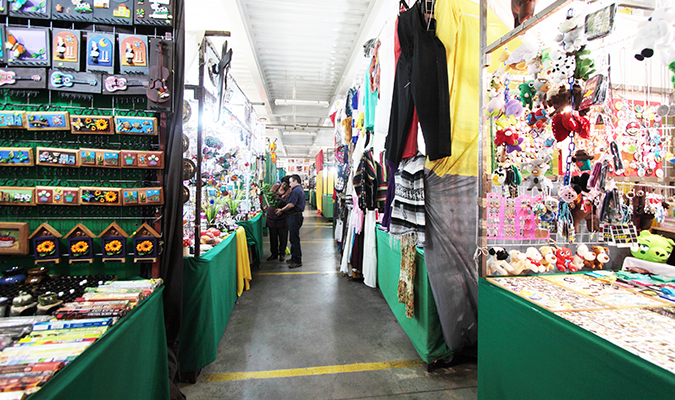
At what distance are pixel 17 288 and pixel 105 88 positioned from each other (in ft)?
3.69

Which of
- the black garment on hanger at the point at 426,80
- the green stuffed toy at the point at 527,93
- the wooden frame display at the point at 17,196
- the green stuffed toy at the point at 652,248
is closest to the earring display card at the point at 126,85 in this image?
the wooden frame display at the point at 17,196

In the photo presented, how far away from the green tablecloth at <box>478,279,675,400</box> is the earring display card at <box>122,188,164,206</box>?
1928mm

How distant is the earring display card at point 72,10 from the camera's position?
59.9 inches

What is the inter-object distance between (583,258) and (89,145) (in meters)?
Answer: 3.03

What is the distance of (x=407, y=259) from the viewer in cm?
232

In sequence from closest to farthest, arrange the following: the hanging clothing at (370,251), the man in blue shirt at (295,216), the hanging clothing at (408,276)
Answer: the hanging clothing at (408,276) → the hanging clothing at (370,251) → the man in blue shirt at (295,216)

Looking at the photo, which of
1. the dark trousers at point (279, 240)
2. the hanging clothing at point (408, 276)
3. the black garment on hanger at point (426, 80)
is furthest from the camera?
the dark trousers at point (279, 240)

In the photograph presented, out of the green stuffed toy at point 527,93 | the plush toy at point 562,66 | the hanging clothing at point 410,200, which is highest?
the plush toy at point 562,66

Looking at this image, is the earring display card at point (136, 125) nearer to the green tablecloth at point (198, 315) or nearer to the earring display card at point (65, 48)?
the earring display card at point (65, 48)

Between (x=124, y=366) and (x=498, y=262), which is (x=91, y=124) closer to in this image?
(x=124, y=366)

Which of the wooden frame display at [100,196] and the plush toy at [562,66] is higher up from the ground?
the plush toy at [562,66]

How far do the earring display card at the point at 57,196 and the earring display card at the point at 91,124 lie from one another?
1.10 feet

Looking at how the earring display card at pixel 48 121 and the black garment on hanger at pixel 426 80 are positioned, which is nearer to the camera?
the earring display card at pixel 48 121

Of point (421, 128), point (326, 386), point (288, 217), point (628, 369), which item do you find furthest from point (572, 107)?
point (288, 217)
